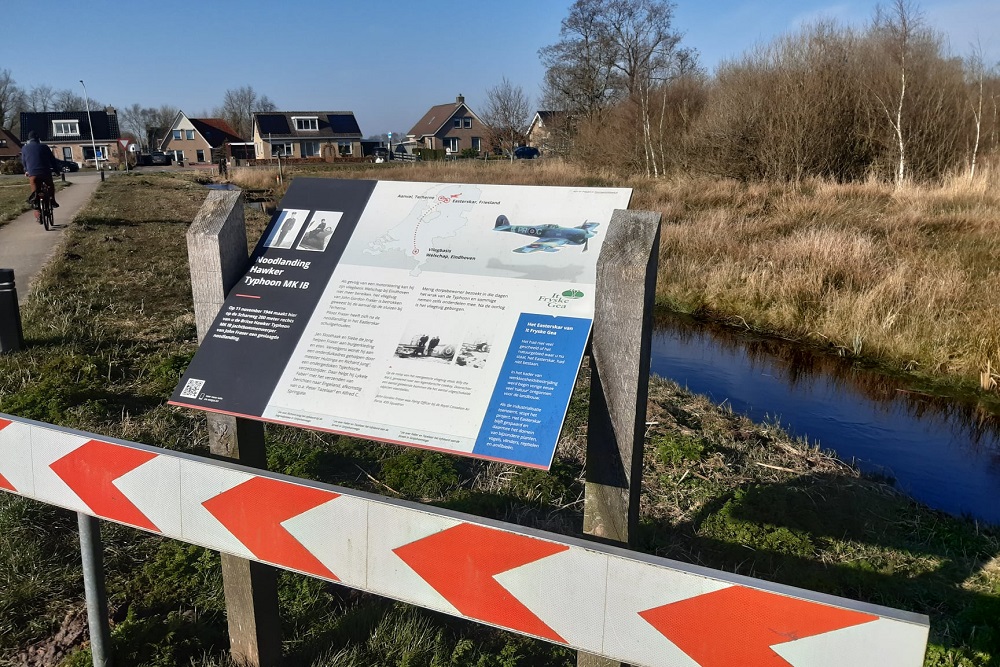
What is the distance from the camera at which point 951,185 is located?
55.2 ft

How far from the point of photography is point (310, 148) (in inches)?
2872

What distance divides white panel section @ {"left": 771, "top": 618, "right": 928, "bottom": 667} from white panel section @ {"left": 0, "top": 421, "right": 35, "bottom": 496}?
2.38 m

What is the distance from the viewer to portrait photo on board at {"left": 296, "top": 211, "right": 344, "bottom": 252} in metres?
2.86

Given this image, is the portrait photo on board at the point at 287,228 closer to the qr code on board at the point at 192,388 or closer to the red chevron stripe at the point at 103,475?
the qr code on board at the point at 192,388

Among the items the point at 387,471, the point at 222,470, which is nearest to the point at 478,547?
the point at 222,470

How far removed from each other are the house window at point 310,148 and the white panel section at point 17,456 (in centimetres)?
7404

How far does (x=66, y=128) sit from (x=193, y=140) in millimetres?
12310

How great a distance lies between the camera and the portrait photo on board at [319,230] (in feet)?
9.39

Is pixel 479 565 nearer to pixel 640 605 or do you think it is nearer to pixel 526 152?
pixel 640 605

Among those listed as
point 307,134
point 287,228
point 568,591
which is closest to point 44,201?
point 287,228

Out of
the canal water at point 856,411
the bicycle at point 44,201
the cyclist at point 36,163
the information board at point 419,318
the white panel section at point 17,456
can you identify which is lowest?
the canal water at point 856,411

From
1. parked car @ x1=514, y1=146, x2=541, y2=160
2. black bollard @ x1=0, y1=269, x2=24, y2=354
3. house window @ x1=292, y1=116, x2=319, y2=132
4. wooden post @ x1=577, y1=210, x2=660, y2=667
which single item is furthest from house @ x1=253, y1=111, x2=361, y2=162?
wooden post @ x1=577, y1=210, x2=660, y2=667

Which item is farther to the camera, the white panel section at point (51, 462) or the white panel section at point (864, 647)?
the white panel section at point (51, 462)

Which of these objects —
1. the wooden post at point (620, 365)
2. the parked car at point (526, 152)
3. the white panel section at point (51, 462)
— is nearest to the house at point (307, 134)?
the parked car at point (526, 152)
